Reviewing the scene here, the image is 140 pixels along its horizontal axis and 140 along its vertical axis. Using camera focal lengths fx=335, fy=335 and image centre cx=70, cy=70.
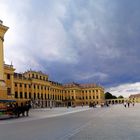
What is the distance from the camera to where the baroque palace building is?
83312 millimetres

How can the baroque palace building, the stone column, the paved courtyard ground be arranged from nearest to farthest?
the paved courtyard ground → the stone column → the baroque palace building

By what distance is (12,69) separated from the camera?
272ft

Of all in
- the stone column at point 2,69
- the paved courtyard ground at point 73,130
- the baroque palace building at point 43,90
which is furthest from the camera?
the baroque palace building at point 43,90

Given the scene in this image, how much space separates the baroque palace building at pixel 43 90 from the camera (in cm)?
8331

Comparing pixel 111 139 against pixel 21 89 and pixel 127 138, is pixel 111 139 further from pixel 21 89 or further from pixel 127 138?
pixel 21 89

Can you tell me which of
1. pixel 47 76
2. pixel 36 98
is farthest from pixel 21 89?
pixel 47 76

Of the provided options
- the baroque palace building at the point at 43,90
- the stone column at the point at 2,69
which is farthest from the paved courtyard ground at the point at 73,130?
the baroque palace building at the point at 43,90

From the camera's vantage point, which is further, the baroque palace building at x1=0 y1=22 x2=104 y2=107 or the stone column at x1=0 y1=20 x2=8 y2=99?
the baroque palace building at x1=0 y1=22 x2=104 y2=107

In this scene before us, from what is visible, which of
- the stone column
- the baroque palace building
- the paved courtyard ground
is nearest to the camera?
the paved courtyard ground

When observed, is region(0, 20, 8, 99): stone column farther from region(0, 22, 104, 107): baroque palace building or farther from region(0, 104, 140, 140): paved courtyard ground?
region(0, 22, 104, 107): baroque palace building

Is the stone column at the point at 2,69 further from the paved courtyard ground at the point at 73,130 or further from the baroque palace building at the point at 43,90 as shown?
the baroque palace building at the point at 43,90

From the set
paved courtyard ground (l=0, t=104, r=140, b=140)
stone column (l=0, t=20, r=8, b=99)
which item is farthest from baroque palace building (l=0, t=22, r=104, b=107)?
paved courtyard ground (l=0, t=104, r=140, b=140)

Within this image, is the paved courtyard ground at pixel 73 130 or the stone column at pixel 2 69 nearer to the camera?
the paved courtyard ground at pixel 73 130

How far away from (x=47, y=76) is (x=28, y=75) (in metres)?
14.4
